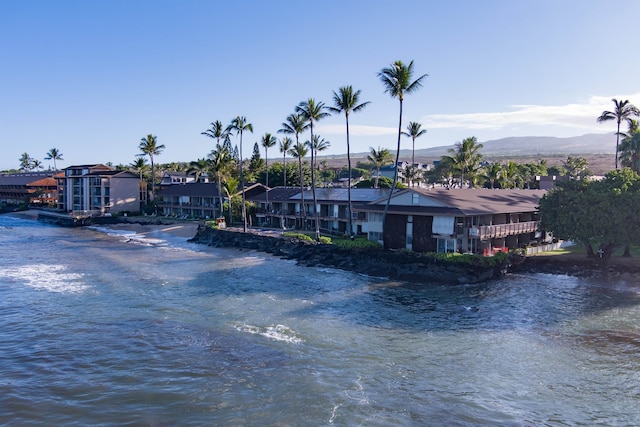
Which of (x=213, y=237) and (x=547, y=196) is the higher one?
(x=547, y=196)

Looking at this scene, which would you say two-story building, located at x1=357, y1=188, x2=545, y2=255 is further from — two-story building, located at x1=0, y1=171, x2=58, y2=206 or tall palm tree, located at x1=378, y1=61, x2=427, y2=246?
two-story building, located at x1=0, y1=171, x2=58, y2=206

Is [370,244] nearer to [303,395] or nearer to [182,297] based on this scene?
[182,297]

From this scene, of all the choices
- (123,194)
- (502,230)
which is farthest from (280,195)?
(123,194)

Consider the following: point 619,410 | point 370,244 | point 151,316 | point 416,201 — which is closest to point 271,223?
point 370,244

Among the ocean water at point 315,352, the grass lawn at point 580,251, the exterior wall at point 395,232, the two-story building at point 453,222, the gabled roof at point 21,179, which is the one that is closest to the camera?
the ocean water at point 315,352

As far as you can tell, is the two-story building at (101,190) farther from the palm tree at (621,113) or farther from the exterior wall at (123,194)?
the palm tree at (621,113)

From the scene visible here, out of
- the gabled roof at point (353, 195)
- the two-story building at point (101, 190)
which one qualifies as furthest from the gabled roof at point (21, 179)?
the gabled roof at point (353, 195)

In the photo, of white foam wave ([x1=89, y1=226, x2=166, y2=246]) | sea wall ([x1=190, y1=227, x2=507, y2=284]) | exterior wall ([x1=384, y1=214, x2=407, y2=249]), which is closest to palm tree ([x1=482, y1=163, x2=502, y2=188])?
exterior wall ([x1=384, y1=214, x2=407, y2=249])

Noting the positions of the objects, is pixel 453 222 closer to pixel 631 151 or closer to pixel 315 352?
pixel 315 352
